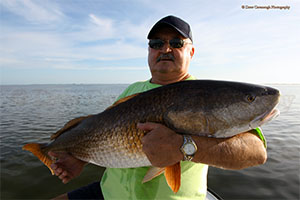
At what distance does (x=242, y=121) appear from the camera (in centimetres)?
158

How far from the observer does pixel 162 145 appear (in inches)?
64.4

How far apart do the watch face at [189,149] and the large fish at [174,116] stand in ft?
0.51


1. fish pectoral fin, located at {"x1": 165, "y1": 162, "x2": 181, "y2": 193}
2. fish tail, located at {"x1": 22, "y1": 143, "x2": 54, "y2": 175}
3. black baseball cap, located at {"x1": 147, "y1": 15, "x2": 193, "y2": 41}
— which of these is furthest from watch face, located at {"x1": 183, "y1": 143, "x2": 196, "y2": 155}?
fish tail, located at {"x1": 22, "y1": 143, "x2": 54, "y2": 175}

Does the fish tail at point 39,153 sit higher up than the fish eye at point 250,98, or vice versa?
the fish eye at point 250,98

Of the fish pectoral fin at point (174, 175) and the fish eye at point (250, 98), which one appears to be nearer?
the fish eye at point (250, 98)

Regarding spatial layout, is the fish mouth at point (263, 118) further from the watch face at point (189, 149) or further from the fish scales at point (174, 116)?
the watch face at point (189, 149)

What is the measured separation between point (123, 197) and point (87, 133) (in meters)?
0.92

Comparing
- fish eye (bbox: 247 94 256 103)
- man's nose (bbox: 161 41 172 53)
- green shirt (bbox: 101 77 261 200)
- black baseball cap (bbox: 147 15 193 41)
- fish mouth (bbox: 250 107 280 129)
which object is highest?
black baseball cap (bbox: 147 15 193 41)

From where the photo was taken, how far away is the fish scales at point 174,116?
1.60 m

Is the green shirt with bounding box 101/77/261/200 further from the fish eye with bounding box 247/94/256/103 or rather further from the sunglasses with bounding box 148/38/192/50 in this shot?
→ the sunglasses with bounding box 148/38/192/50

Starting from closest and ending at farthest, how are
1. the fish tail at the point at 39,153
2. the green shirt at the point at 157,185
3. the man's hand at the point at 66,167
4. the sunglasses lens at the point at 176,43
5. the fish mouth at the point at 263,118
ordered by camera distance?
the fish mouth at the point at 263,118 → the green shirt at the point at 157,185 → the man's hand at the point at 66,167 → the fish tail at the point at 39,153 → the sunglasses lens at the point at 176,43

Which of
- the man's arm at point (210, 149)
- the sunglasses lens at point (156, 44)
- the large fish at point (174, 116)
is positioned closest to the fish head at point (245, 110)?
the large fish at point (174, 116)

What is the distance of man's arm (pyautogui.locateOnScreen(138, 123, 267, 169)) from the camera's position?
5.22 feet

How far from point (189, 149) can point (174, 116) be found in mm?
341
